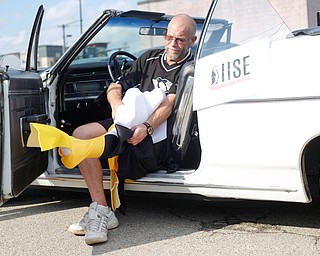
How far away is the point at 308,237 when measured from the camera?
3059mm

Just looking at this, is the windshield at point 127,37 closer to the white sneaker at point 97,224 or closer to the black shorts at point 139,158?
the black shorts at point 139,158

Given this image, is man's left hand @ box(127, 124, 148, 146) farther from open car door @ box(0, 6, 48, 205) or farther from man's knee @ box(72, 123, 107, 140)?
open car door @ box(0, 6, 48, 205)

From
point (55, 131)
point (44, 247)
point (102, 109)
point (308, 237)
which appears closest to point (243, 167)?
point (308, 237)

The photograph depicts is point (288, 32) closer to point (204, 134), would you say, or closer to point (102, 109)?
point (204, 134)

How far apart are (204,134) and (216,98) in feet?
0.80

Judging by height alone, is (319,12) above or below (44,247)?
above

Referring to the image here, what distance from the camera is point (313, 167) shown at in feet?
9.82

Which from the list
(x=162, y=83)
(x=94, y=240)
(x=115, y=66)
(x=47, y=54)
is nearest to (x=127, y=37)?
(x=115, y=66)

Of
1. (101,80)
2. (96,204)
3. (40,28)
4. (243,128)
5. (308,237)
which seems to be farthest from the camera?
(101,80)

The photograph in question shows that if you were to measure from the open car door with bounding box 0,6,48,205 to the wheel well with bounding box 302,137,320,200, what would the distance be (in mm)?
1715

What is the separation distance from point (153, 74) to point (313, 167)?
4.18 feet

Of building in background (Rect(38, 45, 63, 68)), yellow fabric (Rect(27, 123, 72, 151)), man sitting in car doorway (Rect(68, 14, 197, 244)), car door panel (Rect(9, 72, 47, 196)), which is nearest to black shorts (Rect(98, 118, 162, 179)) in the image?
man sitting in car doorway (Rect(68, 14, 197, 244))

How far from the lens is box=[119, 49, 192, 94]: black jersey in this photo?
347 centimetres

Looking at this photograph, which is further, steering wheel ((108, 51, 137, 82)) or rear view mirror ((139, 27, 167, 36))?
rear view mirror ((139, 27, 167, 36))
